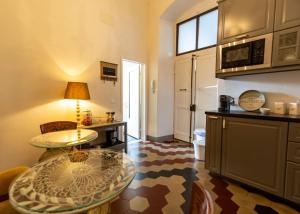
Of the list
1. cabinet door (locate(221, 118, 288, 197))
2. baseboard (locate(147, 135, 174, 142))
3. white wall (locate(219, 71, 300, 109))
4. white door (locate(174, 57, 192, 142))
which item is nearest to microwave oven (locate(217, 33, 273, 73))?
white wall (locate(219, 71, 300, 109))

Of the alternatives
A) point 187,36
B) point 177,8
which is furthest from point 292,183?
point 177,8

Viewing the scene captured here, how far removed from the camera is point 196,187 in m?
0.74

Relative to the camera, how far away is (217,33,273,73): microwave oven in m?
2.08

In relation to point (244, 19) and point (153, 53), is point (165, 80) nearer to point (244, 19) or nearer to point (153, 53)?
point (153, 53)

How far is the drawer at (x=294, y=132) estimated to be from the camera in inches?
66.2

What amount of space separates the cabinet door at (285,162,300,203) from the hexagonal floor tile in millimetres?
1535

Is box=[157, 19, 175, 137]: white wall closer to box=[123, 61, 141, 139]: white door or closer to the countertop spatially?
box=[123, 61, 141, 139]: white door

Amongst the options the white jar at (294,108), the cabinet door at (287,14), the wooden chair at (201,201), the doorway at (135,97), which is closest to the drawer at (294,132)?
the white jar at (294,108)

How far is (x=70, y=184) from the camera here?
973mm

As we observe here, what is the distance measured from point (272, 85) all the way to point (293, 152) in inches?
43.9

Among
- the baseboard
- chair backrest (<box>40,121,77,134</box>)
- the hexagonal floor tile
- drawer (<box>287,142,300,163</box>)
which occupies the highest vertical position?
chair backrest (<box>40,121,77,134</box>)

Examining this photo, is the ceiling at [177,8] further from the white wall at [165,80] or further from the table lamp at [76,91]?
the table lamp at [76,91]

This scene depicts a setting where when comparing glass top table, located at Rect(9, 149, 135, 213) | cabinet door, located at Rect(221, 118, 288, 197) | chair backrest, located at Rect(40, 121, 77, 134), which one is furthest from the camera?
chair backrest, located at Rect(40, 121, 77, 134)

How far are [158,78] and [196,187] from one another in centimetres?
352
